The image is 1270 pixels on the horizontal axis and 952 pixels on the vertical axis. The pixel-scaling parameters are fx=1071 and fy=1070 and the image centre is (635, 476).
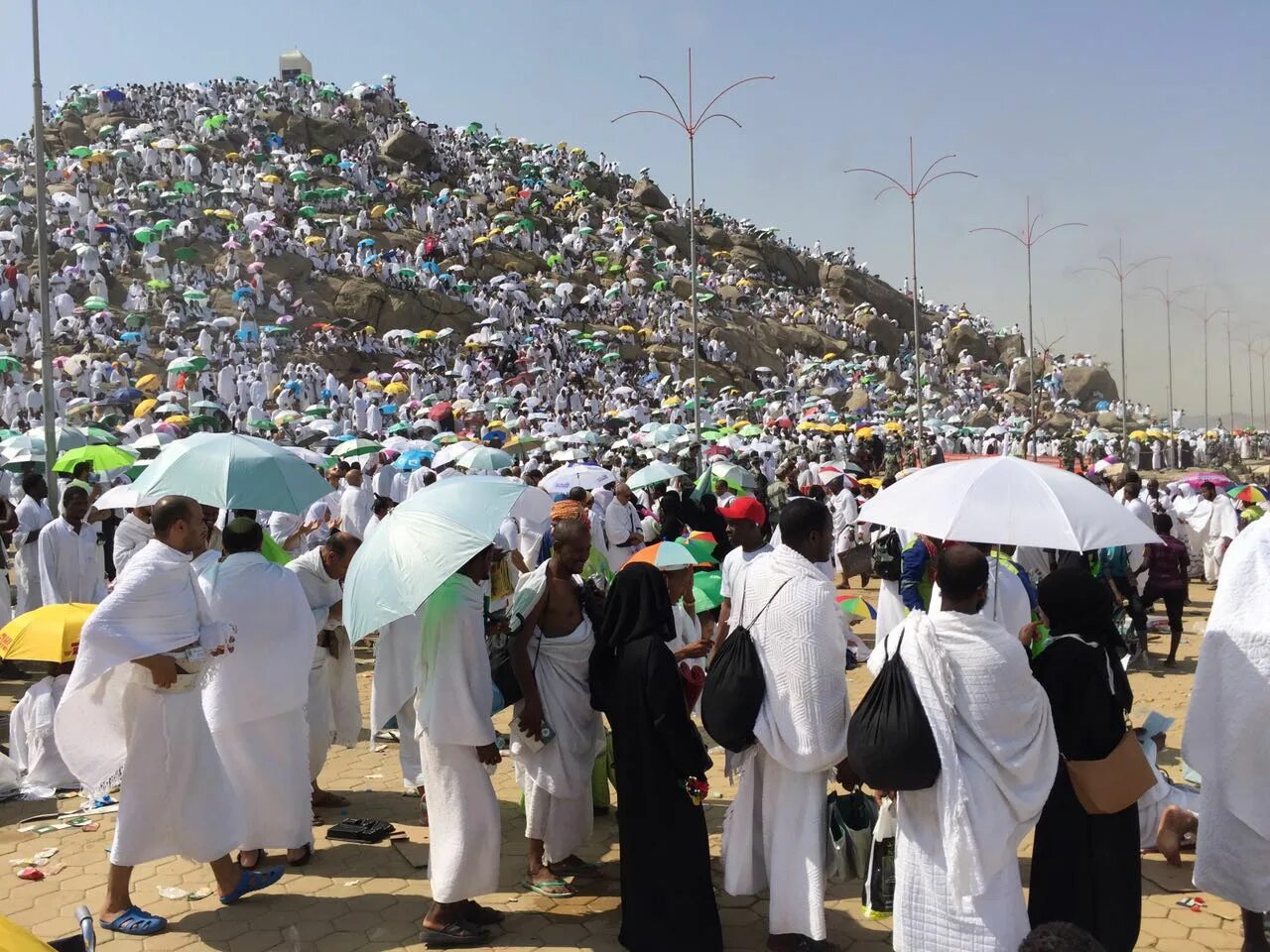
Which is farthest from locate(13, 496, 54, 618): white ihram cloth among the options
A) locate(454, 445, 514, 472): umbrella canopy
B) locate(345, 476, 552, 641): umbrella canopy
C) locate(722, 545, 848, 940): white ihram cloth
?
locate(722, 545, 848, 940): white ihram cloth

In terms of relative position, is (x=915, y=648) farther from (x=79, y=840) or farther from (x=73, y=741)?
(x=79, y=840)

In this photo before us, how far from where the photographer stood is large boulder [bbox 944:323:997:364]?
180 feet

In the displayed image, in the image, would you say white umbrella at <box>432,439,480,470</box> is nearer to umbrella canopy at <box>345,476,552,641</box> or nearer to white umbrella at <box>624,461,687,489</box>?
white umbrella at <box>624,461,687,489</box>

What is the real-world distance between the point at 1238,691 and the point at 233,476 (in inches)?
169

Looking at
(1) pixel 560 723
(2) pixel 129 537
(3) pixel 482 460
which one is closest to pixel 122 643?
(1) pixel 560 723

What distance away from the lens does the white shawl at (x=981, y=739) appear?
3.06m

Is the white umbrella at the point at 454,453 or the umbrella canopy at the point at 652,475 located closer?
the umbrella canopy at the point at 652,475

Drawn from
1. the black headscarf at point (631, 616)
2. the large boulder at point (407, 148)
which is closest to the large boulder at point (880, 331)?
the large boulder at point (407, 148)

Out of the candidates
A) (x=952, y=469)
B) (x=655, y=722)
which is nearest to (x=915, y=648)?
(x=655, y=722)

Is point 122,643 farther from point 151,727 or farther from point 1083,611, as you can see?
point 1083,611

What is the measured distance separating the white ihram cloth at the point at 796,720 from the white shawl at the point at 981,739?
0.54 meters

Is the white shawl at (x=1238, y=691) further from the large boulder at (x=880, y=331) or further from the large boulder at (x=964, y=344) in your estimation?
the large boulder at (x=964, y=344)

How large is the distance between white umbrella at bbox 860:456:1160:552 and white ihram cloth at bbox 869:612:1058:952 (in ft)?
2.35

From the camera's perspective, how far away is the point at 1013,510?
394 cm
